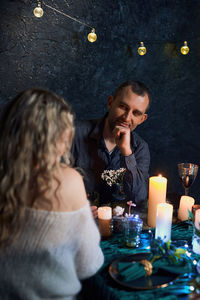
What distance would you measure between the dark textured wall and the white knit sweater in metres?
1.77

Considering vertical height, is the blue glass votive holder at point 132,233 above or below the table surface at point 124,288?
above

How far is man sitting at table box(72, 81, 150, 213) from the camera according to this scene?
1.82 metres

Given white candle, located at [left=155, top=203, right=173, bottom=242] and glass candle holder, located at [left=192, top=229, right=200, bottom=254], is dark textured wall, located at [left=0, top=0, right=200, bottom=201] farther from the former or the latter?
glass candle holder, located at [left=192, top=229, right=200, bottom=254]

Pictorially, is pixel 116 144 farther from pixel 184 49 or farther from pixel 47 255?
pixel 184 49

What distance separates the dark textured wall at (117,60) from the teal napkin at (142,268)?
1.87m

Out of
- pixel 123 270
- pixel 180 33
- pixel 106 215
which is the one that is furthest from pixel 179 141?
pixel 123 270

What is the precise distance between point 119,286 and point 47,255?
258mm

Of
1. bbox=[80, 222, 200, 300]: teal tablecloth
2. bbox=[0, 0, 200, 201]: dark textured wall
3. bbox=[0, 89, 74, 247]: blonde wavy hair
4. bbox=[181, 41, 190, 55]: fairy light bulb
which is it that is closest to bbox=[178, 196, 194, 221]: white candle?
bbox=[80, 222, 200, 300]: teal tablecloth

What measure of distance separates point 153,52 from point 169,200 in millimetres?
2038

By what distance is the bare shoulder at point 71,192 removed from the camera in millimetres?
893

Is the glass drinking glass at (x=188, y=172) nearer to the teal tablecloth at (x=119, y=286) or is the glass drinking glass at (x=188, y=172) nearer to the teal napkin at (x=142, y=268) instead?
the teal tablecloth at (x=119, y=286)

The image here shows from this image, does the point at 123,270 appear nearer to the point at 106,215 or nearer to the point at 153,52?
the point at 106,215

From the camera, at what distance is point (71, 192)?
902mm

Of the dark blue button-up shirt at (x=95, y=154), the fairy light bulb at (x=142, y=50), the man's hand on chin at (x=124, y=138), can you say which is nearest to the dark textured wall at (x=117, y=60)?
the fairy light bulb at (x=142, y=50)
